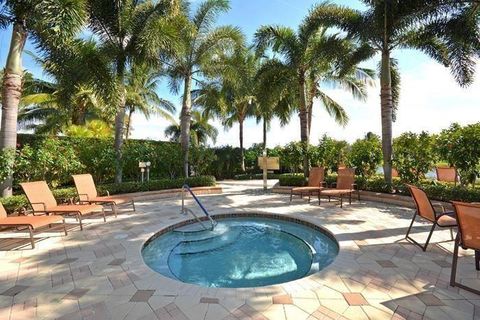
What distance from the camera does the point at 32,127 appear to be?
2856 centimetres

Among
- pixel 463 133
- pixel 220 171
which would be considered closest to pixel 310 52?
pixel 463 133

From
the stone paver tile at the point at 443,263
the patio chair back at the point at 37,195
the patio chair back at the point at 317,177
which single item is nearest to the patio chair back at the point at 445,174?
the patio chair back at the point at 317,177

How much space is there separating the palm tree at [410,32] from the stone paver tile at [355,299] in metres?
7.72

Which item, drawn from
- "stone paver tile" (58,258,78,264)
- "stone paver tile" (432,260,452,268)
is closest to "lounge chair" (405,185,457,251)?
"stone paver tile" (432,260,452,268)

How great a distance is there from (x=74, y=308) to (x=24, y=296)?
33.6 inches

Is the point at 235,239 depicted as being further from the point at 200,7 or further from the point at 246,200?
the point at 200,7

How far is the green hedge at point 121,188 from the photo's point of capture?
25.0 ft

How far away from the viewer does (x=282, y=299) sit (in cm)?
347

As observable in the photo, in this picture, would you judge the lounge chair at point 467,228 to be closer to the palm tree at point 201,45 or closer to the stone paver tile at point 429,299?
the stone paver tile at point 429,299

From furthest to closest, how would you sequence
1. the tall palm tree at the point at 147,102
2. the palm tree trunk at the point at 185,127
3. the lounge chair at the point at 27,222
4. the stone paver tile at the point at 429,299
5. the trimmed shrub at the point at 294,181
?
the tall palm tree at the point at 147,102
the palm tree trunk at the point at 185,127
the trimmed shrub at the point at 294,181
the lounge chair at the point at 27,222
the stone paver tile at the point at 429,299

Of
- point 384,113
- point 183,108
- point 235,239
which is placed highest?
point 183,108

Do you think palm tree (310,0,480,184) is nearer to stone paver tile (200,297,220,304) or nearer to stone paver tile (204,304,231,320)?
stone paver tile (200,297,220,304)

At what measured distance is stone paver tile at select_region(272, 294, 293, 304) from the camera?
3.40 meters

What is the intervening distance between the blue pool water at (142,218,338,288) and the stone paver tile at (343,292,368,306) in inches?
47.1
